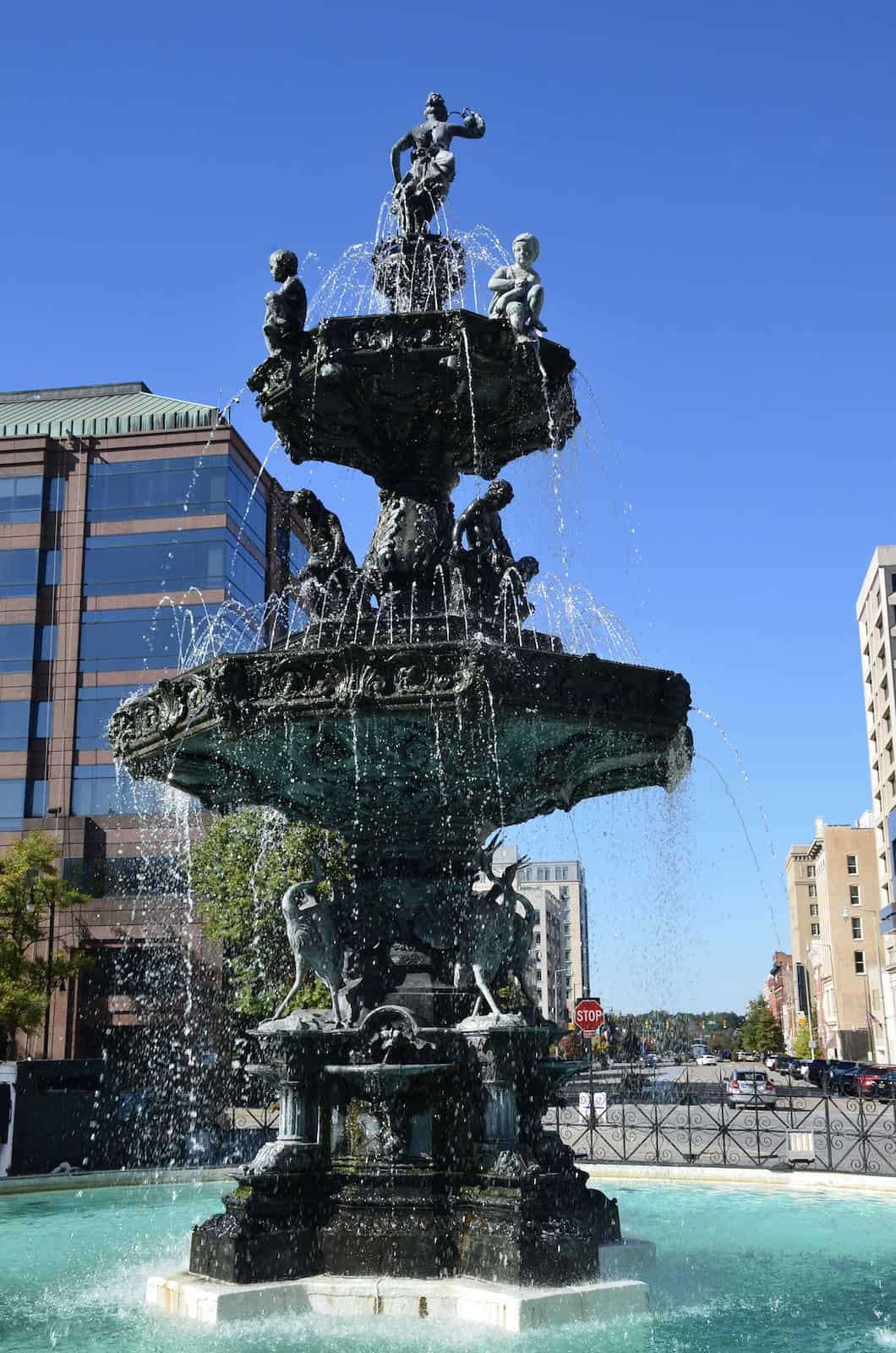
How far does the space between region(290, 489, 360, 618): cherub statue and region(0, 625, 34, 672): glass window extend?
4891 centimetres

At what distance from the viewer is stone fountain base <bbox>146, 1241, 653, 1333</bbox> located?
853cm

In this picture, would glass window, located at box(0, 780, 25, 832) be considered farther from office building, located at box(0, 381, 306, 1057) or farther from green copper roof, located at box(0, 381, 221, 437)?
green copper roof, located at box(0, 381, 221, 437)

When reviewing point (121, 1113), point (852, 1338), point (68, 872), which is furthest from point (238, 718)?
point (68, 872)

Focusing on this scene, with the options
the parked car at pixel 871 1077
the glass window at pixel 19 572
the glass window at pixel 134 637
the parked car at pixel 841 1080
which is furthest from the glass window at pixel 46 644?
the parked car at pixel 871 1077

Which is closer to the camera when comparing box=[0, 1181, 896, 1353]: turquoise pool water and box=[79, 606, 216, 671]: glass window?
box=[0, 1181, 896, 1353]: turquoise pool water

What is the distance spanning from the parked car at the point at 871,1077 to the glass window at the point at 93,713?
110 ft

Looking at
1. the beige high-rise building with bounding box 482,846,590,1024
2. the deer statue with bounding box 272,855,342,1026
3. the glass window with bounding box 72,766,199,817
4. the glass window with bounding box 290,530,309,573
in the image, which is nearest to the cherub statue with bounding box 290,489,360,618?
the deer statue with bounding box 272,855,342,1026

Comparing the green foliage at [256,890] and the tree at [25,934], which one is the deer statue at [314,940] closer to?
the green foliage at [256,890]

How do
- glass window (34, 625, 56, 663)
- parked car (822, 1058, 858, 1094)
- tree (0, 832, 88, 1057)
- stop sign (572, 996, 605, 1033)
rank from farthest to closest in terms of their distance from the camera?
glass window (34, 625, 56, 663), parked car (822, 1058, 858, 1094), tree (0, 832, 88, 1057), stop sign (572, 996, 605, 1033)

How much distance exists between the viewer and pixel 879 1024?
293ft

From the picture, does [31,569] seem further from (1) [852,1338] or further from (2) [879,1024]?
(2) [879,1024]

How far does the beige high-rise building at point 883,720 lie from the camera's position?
81250mm

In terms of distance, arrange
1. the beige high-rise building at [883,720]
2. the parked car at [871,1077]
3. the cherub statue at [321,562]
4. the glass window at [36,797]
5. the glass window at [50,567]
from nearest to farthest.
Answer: the cherub statue at [321,562] → the parked car at [871,1077] → the glass window at [36,797] → the glass window at [50,567] → the beige high-rise building at [883,720]

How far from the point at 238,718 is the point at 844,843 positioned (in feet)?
328
